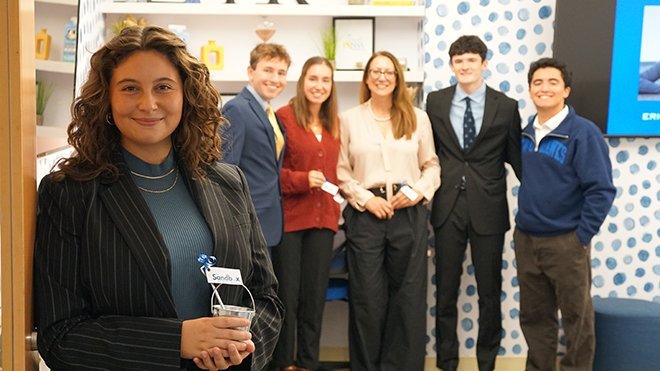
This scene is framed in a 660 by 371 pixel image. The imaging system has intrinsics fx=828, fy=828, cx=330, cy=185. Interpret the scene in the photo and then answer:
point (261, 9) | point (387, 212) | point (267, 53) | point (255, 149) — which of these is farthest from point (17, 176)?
point (261, 9)

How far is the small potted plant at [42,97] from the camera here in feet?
5.90

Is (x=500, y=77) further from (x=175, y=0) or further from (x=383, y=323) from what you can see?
(x=175, y=0)

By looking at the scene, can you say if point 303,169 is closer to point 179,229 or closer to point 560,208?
point 560,208

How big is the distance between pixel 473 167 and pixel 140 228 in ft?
10.7

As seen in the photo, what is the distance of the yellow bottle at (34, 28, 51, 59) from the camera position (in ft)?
5.79

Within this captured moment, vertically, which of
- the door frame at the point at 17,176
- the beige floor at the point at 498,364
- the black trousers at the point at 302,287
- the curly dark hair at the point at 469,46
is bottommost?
the beige floor at the point at 498,364

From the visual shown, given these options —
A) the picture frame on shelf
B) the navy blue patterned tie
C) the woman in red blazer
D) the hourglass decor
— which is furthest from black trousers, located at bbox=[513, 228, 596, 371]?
the hourglass decor

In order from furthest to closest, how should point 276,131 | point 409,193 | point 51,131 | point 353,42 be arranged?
1. point 353,42
2. point 409,193
3. point 276,131
4. point 51,131

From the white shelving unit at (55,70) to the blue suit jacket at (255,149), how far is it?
2.00 meters

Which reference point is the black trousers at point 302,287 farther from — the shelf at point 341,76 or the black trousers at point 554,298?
the black trousers at point 554,298

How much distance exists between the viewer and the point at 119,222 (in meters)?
1.74

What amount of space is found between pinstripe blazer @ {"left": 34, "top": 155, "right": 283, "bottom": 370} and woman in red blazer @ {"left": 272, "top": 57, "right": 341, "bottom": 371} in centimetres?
281

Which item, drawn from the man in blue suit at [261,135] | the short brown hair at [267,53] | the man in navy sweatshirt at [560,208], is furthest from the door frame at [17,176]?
the man in navy sweatshirt at [560,208]

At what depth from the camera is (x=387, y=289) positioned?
487 centimetres
